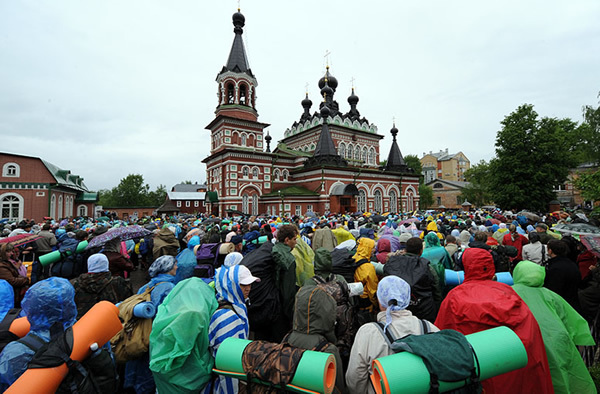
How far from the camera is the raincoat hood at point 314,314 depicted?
6.97 ft

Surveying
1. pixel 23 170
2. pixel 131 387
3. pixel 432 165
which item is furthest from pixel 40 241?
pixel 432 165

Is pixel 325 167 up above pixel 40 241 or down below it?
above

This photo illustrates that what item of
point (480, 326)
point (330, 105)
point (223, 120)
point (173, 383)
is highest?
point (330, 105)

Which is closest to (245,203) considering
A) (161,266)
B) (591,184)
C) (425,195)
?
(161,266)

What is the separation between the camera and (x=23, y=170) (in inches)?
928

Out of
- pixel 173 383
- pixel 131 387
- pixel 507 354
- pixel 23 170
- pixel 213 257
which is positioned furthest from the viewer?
pixel 23 170

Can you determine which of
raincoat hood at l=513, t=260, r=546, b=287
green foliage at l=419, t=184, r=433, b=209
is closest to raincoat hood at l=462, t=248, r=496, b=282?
raincoat hood at l=513, t=260, r=546, b=287

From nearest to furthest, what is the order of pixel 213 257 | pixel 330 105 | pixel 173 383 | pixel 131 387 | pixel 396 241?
pixel 173 383 → pixel 131 387 → pixel 213 257 → pixel 396 241 → pixel 330 105

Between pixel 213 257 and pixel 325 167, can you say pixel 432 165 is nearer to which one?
pixel 325 167

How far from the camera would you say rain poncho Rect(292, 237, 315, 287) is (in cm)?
435

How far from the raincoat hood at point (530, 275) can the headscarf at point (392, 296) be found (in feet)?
5.17

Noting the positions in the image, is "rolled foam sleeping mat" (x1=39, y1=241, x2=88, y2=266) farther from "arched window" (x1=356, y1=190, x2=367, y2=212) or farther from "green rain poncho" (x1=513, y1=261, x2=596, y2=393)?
"arched window" (x1=356, y1=190, x2=367, y2=212)

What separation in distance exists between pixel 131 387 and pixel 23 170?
1213 inches

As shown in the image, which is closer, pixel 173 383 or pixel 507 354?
pixel 507 354
